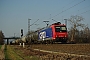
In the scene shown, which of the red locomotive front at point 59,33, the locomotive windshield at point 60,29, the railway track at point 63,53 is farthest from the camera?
the locomotive windshield at point 60,29

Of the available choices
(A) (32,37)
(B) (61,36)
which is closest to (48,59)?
(B) (61,36)

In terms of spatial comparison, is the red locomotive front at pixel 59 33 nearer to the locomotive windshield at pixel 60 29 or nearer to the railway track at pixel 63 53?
the locomotive windshield at pixel 60 29

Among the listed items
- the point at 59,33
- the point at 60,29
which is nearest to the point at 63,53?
the point at 59,33

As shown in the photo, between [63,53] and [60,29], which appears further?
[60,29]

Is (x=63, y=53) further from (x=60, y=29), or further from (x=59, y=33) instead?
(x=60, y=29)

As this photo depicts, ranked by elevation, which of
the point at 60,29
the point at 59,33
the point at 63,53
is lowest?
the point at 63,53

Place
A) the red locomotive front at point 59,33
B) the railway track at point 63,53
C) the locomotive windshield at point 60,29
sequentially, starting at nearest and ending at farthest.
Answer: the railway track at point 63,53 → the red locomotive front at point 59,33 → the locomotive windshield at point 60,29

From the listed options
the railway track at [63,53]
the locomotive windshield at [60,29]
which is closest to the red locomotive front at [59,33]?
the locomotive windshield at [60,29]

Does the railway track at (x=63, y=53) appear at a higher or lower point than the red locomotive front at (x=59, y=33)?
lower

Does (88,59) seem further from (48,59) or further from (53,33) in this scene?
(53,33)

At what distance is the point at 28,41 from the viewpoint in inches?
2569

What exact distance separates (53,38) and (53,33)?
1026 mm

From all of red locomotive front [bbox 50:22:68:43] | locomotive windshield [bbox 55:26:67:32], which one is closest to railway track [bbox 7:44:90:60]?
red locomotive front [bbox 50:22:68:43]

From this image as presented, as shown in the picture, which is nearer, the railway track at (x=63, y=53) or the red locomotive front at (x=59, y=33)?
the railway track at (x=63, y=53)
